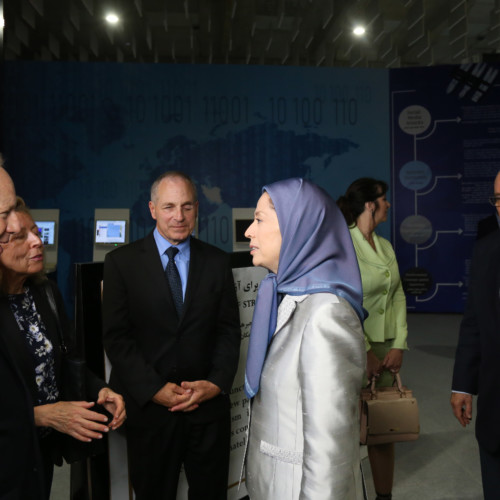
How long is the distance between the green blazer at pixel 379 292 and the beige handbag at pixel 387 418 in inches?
11.7

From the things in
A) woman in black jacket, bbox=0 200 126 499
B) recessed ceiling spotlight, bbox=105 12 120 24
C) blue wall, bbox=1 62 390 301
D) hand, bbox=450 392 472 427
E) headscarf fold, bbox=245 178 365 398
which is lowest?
hand, bbox=450 392 472 427

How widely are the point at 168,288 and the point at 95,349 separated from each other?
18.3 inches

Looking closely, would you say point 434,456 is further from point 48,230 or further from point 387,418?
point 48,230

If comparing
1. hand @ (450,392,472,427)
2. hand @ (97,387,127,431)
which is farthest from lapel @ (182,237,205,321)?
hand @ (450,392,472,427)

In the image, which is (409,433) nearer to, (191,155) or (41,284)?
(41,284)

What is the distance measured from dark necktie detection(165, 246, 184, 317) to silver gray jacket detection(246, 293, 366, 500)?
78cm

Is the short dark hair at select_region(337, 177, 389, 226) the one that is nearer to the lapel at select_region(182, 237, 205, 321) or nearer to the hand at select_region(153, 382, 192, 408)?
the lapel at select_region(182, 237, 205, 321)

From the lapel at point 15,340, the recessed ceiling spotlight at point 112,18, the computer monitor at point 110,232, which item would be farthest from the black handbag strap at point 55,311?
the recessed ceiling spotlight at point 112,18

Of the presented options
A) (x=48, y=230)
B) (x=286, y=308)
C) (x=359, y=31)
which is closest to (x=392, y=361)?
(x=286, y=308)

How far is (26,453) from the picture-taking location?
1487 mm

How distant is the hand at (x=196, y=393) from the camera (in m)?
2.10

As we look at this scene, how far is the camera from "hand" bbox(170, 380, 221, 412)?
210cm

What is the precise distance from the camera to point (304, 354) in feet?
4.31

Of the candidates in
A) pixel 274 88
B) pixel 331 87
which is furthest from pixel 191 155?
pixel 331 87
